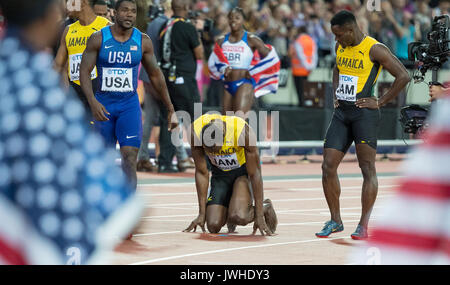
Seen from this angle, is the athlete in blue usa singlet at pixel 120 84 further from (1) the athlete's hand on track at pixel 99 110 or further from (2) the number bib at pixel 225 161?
(2) the number bib at pixel 225 161

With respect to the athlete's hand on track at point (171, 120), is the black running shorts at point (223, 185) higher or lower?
lower

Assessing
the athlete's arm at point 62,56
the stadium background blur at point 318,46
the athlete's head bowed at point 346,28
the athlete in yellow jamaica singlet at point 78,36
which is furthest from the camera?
the stadium background blur at point 318,46

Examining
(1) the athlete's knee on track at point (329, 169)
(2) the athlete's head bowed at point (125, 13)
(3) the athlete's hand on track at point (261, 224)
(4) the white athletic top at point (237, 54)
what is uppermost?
(2) the athlete's head bowed at point (125, 13)

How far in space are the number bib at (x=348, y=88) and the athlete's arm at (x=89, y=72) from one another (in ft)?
8.02

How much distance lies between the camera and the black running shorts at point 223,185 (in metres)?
10.4

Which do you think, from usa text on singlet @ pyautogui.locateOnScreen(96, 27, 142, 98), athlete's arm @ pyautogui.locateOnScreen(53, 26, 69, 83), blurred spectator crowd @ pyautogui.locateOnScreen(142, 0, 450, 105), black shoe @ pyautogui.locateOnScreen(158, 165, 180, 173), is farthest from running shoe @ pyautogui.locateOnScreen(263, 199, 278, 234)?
blurred spectator crowd @ pyautogui.locateOnScreen(142, 0, 450, 105)

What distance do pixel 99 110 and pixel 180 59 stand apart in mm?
6735

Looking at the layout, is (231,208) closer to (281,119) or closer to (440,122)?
(440,122)

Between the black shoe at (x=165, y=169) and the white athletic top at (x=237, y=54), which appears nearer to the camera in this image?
the white athletic top at (x=237, y=54)

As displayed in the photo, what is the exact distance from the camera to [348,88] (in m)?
9.82

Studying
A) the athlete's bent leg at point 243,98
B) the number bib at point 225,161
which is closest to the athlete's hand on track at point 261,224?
the number bib at point 225,161

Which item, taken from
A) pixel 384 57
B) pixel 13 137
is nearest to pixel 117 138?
pixel 384 57

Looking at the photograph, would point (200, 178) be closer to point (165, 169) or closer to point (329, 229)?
point (329, 229)

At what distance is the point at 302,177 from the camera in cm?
1706
